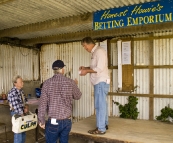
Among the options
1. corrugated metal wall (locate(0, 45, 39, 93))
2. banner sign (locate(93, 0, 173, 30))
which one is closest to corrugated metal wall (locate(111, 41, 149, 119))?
banner sign (locate(93, 0, 173, 30))

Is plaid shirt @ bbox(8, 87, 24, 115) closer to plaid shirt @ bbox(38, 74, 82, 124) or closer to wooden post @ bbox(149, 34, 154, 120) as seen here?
plaid shirt @ bbox(38, 74, 82, 124)

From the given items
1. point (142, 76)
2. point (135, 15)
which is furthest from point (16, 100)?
point (142, 76)

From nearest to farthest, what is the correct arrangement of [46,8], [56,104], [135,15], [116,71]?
[56,104] → [135,15] → [46,8] → [116,71]

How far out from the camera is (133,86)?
277 inches

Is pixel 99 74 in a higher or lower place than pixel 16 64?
lower

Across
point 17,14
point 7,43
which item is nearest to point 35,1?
point 17,14

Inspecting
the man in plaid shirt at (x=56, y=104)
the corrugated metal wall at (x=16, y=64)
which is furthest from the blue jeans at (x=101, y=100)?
the corrugated metal wall at (x=16, y=64)

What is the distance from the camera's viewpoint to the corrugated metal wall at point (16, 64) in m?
7.34

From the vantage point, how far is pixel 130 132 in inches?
170

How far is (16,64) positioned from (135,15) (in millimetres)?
5493

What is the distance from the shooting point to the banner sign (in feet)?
13.3

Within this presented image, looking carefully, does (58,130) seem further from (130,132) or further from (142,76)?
(142,76)

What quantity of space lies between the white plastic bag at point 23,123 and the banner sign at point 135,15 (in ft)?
8.68

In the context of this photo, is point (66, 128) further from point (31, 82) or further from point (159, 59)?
point (31, 82)
